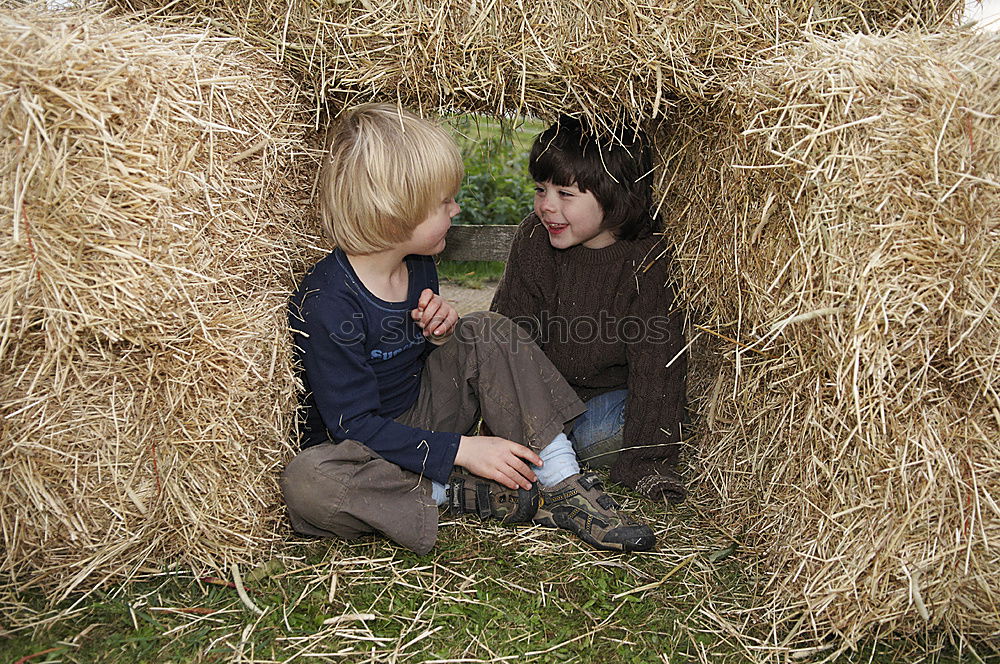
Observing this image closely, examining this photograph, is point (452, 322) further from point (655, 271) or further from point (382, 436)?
point (655, 271)

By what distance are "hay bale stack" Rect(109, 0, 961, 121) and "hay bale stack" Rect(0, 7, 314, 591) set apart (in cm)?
16

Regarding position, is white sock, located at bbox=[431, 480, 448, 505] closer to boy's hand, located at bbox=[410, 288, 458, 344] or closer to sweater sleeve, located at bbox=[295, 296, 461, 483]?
sweater sleeve, located at bbox=[295, 296, 461, 483]

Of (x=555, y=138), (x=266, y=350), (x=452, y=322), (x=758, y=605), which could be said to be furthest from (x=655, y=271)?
(x=266, y=350)

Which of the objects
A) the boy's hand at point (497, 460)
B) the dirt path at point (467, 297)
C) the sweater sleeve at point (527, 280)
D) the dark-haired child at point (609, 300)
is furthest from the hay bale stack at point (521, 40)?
the dirt path at point (467, 297)

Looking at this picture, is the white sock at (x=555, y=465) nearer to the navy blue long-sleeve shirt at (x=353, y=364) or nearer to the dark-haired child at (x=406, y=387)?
the dark-haired child at (x=406, y=387)

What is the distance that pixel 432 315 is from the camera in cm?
286

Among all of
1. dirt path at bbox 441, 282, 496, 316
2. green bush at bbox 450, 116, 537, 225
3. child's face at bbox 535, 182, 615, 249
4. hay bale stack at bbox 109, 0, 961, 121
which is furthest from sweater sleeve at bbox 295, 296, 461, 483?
green bush at bbox 450, 116, 537, 225

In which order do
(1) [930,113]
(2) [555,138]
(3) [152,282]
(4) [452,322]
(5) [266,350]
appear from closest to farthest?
1. (1) [930,113]
2. (3) [152,282]
3. (5) [266,350]
4. (4) [452,322]
5. (2) [555,138]

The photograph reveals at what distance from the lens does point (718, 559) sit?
2652 millimetres

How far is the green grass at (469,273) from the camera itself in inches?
235

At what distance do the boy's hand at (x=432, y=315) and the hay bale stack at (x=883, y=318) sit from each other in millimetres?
1074

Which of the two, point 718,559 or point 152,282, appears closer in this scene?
point 152,282

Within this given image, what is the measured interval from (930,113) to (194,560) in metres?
2.37

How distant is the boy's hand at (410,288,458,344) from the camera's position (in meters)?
2.84
